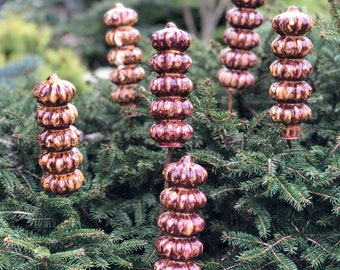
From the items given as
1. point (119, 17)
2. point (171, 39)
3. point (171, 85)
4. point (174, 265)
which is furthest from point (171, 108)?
point (119, 17)

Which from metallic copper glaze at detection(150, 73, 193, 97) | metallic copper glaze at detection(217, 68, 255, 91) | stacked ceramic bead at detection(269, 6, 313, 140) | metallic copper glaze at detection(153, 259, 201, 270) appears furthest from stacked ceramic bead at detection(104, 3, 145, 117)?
metallic copper glaze at detection(153, 259, 201, 270)

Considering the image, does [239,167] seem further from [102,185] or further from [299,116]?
[102,185]

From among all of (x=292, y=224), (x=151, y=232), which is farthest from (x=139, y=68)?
(x=292, y=224)

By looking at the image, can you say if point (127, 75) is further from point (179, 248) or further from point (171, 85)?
point (179, 248)

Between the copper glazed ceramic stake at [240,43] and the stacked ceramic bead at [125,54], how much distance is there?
273 mm

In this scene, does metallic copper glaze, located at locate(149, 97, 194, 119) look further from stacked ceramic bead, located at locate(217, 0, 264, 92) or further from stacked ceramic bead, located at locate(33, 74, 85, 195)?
stacked ceramic bead, located at locate(217, 0, 264, 92)

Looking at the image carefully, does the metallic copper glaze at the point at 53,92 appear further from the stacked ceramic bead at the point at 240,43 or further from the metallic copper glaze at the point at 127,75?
the stacked ceramic bead at the point at 240,43

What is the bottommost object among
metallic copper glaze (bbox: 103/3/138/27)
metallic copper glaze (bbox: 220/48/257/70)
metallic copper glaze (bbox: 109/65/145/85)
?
metallic copper glaze (bbox: 109/65/145/85)

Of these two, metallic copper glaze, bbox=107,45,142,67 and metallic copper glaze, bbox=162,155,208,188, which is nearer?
metallic copper glaze, bbox=162,155,208,188

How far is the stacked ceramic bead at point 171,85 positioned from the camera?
1248 millimetres

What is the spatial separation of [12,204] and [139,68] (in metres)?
0.58

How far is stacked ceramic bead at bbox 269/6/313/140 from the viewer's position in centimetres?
127

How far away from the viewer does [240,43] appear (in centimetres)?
157

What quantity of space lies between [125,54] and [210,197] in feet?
1.76
